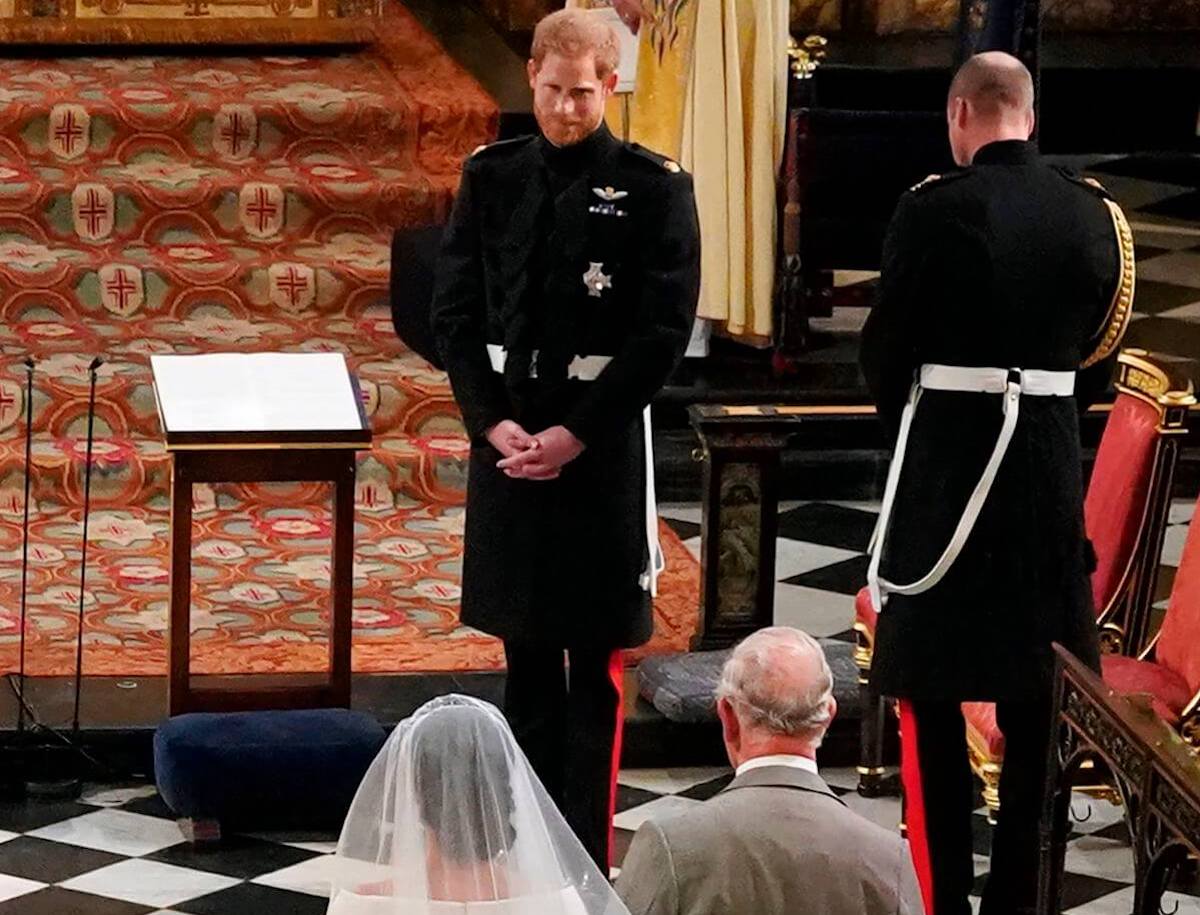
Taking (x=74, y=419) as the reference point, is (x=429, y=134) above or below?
above

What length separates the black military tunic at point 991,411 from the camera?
193 inches

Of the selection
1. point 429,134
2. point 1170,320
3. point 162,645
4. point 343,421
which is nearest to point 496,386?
point 343,421

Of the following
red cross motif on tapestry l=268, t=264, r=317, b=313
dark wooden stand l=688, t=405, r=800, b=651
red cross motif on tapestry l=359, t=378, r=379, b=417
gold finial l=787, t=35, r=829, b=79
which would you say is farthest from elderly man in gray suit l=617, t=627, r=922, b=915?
red cross motif on tapestry l=268, t=264, r=317, b=313

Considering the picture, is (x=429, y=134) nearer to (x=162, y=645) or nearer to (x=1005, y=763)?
(x=162, y=645)

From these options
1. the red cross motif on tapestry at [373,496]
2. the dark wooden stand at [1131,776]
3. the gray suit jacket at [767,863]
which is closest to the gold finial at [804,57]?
the red cross motif on tapestry at [373,496]

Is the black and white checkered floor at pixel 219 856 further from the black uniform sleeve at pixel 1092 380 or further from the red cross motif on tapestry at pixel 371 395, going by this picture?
the red cross motif on tapestry at pixel 371 395

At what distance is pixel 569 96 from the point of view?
505 centimetres

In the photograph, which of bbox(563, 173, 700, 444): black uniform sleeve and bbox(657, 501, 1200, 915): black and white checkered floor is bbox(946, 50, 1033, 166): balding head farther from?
bbox(657, 501, 1200, 915): black and white checkered floor

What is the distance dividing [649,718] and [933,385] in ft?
5.81

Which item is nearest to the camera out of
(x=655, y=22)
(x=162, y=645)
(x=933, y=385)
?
(x=933, y=385)

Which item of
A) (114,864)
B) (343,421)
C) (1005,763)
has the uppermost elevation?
(343,421)

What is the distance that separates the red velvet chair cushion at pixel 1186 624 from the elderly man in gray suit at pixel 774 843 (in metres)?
2.23

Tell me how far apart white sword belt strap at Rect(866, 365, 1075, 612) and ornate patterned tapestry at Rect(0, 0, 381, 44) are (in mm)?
6701

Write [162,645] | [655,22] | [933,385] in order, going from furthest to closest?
[655,22] → [162,645] → [933,385]
